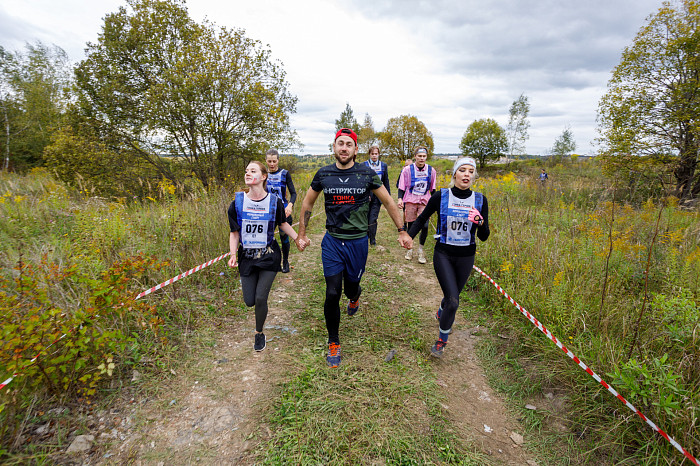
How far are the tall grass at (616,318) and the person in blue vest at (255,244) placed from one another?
3.04m

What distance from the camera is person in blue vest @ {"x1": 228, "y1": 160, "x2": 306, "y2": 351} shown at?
3.14m

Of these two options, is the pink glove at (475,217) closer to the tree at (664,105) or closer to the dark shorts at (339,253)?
the dark shorts at (339,253)

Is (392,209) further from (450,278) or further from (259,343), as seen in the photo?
(259,343)

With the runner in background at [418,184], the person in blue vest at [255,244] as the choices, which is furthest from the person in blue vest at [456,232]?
the runner in background at [418,184]

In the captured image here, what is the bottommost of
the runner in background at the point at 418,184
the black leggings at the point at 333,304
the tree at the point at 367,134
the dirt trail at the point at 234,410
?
the dirt trail at the point at 234,410

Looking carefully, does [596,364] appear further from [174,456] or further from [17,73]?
[17,73]

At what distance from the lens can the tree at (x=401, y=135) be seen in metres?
42.1

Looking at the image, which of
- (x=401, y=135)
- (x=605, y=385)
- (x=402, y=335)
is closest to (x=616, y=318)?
(x=605, y=385)

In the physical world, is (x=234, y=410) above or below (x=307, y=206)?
below

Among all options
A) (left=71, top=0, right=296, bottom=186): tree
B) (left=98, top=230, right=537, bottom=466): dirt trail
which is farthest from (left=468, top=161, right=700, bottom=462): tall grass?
(left=71, top=0, right=296, bottom=186): tree

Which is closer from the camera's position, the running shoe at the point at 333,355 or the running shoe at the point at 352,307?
the running shoe at the point at 333,355

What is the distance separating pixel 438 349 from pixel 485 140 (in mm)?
49291

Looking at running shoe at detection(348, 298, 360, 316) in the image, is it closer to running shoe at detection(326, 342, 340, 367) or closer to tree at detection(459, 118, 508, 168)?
running shoe at detection(326, 342, 340, 367)

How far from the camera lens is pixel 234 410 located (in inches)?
95.7
